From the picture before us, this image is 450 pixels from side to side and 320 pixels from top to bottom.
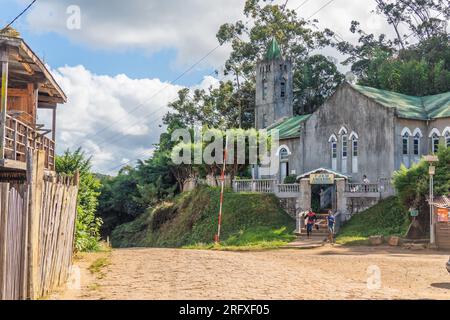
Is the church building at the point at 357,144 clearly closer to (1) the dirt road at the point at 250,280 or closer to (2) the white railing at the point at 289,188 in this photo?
(2) the white railing at the point at 289,188

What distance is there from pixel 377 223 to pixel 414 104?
442 inches

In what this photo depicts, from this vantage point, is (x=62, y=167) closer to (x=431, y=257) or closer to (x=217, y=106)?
(x=431, y=257)

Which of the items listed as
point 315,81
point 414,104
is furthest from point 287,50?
point 414,104

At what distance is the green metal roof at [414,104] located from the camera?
120ft

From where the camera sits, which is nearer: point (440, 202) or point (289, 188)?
point (440, 202)

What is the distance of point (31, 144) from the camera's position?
61.3 feet

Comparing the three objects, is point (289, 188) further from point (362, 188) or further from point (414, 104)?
point (414, 104)

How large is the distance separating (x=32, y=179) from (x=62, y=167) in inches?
649

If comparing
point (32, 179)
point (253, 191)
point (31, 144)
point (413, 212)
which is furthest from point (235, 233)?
point (32, 179)

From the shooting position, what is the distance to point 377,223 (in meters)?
32.5

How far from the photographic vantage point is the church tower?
57.0m

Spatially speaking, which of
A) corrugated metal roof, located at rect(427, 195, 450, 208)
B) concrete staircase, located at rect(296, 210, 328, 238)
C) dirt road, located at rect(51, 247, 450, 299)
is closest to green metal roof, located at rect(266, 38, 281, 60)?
concrete staircase, located at rect(296, 210, 328, 238)

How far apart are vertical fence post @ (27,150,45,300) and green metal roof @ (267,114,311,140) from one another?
111 feet

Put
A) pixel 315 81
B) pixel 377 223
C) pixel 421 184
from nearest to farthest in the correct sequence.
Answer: pixel 421 184 → pixel 377 223 → pixel 315 81
